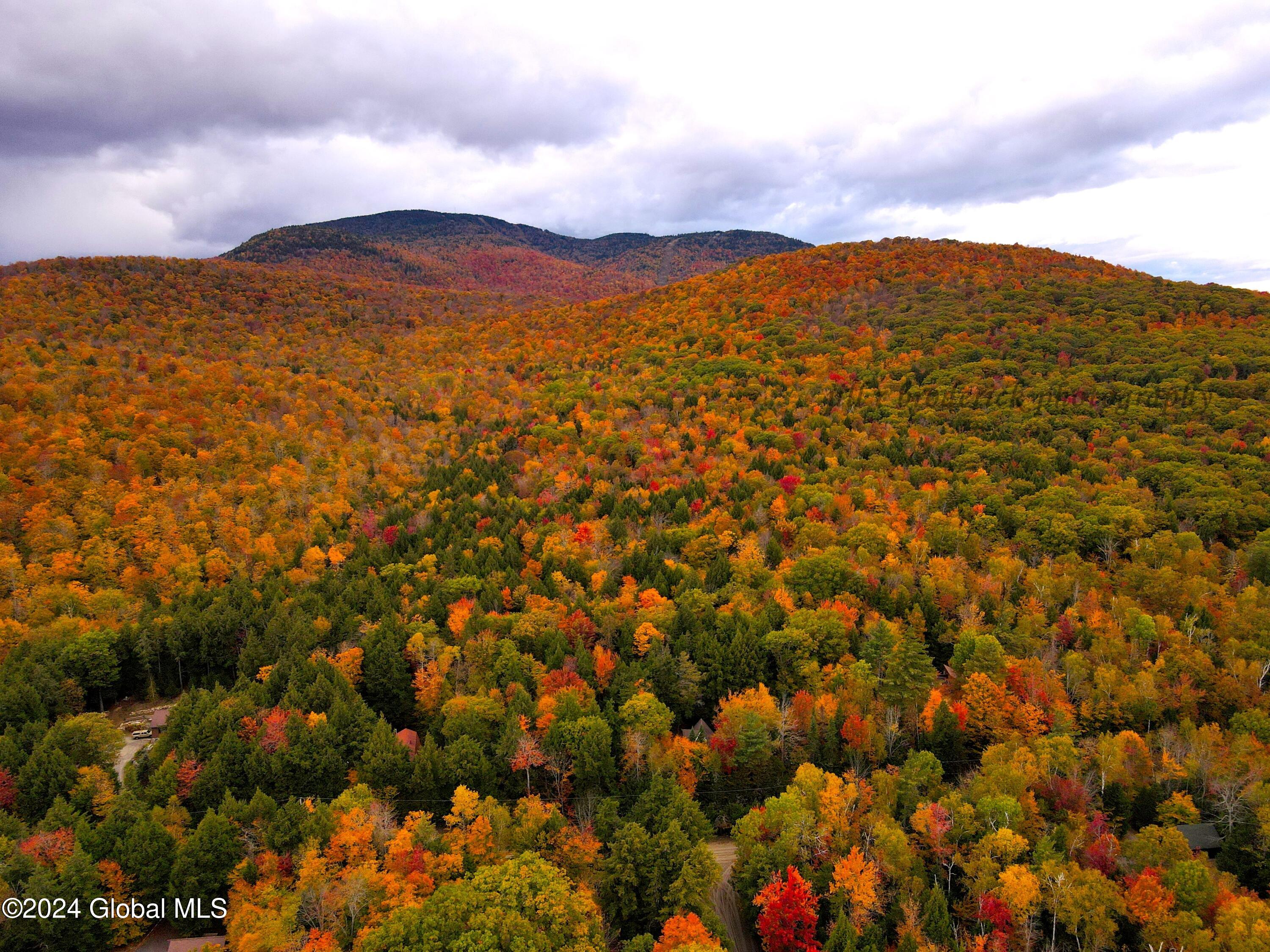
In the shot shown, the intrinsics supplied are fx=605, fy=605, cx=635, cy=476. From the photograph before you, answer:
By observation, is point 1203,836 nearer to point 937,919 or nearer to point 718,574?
point 937,919

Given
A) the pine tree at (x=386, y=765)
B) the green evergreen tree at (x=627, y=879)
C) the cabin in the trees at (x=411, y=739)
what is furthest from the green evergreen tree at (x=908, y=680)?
the cabin in the trees at (x=411, y=739)

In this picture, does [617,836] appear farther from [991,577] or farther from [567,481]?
[567,481]

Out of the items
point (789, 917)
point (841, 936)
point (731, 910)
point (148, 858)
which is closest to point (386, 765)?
point (148, 858)

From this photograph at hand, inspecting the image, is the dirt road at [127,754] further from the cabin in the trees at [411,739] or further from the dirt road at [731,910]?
the dirt road at [731,910]

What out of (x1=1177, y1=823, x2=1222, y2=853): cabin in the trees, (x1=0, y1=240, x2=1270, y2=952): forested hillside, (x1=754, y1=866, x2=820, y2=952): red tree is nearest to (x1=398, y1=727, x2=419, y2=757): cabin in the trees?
(x1=0, y1=240, x2=1270, y2=952): forested hillside

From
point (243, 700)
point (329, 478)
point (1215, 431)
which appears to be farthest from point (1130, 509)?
point (329, 478)

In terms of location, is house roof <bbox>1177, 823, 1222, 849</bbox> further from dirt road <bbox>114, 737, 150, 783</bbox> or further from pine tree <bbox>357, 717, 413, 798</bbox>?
dirt road <bbox>114, 737, 150, 783</bbox>
